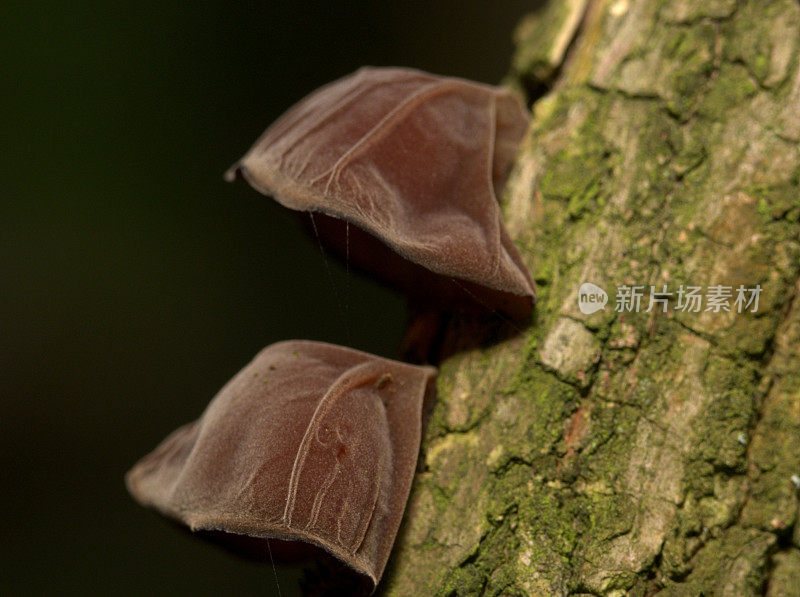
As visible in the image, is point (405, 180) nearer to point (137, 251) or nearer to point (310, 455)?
point (310, 455)

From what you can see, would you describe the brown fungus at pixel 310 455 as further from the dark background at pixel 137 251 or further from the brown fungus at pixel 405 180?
the dark background at pixel 137 251

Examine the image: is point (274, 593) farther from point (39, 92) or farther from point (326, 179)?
point (326, 179)

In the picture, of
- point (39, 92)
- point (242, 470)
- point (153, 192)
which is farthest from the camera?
point (153, 192)

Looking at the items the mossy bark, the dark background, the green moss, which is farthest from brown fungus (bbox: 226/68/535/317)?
the dark background

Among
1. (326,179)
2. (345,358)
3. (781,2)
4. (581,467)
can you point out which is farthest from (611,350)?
(781,2)

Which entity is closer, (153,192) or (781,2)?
(781,2)

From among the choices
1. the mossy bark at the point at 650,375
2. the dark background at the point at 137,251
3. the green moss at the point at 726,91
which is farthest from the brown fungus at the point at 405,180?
the dark background at the point at 137,251
